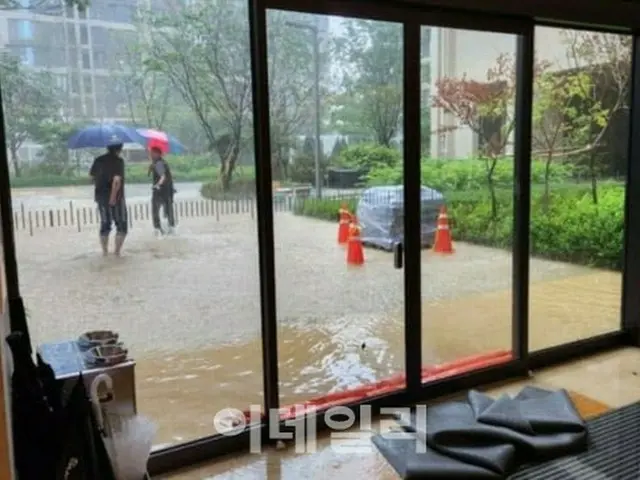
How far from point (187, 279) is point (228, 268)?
0.20 metres

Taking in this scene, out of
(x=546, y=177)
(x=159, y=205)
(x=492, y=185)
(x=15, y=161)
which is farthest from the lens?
(x=546, y=177)

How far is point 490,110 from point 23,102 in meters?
2.52

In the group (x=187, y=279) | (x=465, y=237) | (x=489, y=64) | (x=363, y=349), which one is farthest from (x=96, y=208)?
(x=489, y=64)

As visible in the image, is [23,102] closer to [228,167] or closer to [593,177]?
[228,167]

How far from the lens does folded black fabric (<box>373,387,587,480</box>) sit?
267 cm

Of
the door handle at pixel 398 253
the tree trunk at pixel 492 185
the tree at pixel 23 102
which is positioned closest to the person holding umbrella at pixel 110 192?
the tree at pixel 23 102

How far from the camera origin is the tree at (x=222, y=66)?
2684 mm

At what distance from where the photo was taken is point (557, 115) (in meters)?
3.95

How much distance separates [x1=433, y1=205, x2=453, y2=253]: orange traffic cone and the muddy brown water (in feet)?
0.23

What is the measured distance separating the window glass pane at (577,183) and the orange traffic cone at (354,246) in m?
1.31

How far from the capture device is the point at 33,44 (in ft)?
7.90

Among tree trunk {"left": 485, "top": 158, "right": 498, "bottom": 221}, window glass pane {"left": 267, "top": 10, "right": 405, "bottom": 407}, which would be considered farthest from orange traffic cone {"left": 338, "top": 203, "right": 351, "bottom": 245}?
tree trunk {"left": 485, "top": 158, "right": 498, "bottom": 221}

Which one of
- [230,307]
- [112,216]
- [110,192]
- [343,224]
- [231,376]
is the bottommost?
[231,376]

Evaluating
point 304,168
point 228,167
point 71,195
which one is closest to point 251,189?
point 228,167
